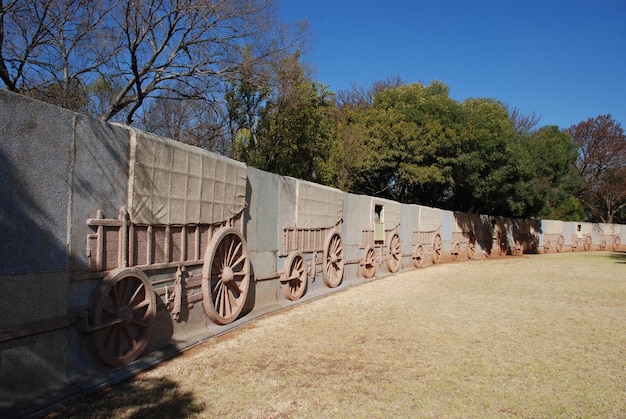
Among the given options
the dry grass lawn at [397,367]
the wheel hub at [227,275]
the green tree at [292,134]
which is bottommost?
the dry grass lawn at [397,367]

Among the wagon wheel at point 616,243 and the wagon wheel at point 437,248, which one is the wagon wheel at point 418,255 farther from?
the wagon wheel at point 616,243

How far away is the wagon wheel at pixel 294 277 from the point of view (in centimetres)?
814

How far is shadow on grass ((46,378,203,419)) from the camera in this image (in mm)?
3561

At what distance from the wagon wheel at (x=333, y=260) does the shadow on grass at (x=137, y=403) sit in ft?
18.9

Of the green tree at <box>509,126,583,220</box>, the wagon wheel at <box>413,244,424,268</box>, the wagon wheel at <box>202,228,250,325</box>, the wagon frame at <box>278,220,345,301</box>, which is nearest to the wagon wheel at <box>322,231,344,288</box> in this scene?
the wagon frame at <box>278,220,345,301</box>

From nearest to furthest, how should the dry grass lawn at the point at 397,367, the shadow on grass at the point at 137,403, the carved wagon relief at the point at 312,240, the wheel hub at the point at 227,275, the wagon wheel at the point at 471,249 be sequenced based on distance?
the shadow on grass at the point at 137,403
the dry grass lawn at the point at 397,367
the wheel hub at the point at 227,275
the carved wagon relief at the point at 312,240
the wagon wheel at the point at 471,249

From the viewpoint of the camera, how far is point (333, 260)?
10.2m

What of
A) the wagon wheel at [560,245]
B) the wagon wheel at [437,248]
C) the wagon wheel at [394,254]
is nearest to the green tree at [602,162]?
the wagon wheel at [560,245]

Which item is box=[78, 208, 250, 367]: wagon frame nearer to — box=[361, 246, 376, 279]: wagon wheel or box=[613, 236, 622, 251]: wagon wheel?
box=[361, 246, 376, 279]: wagon wheel

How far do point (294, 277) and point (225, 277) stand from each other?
233 cm

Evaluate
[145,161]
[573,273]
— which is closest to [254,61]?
[145,161]

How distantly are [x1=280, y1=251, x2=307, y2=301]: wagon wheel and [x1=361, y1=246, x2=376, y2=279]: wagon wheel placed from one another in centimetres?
336

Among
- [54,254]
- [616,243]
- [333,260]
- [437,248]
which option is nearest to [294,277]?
[333,260]

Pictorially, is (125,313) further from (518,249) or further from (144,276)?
(518,249)
